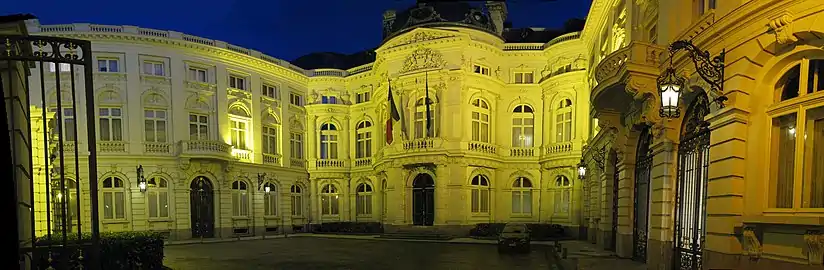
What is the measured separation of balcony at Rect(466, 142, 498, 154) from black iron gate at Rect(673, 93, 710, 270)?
17619 millimetres

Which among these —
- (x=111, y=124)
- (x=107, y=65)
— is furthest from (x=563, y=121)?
(x=107, y=65)

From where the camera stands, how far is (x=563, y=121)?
28.9 metres

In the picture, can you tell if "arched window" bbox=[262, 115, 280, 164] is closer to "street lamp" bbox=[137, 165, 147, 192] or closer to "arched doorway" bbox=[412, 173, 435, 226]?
"street lamp" bbox=[137, 165, 147, 192]

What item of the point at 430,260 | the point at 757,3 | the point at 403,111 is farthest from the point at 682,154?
the point at 403,111

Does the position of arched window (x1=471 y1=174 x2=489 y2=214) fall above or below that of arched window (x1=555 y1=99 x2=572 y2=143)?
below

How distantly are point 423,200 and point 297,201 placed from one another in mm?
11182

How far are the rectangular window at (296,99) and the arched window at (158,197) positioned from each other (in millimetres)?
10558

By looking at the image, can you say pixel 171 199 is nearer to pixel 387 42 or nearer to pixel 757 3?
pixel 387 42

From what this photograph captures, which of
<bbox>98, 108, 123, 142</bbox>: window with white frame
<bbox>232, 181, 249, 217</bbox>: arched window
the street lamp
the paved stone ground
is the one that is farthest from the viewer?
<bbox>232, 181, 249, 217</bbox>: arched window

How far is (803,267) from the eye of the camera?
21.2 ft

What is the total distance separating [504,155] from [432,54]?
27.0ft

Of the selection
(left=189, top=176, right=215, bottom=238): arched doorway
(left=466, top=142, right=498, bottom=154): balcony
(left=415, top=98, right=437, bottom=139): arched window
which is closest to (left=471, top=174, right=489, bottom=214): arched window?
(left=466, top=142, right=498, bottom=154): balcony

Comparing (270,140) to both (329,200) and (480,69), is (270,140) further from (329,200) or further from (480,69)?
(480,69)

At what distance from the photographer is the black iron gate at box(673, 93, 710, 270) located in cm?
983
